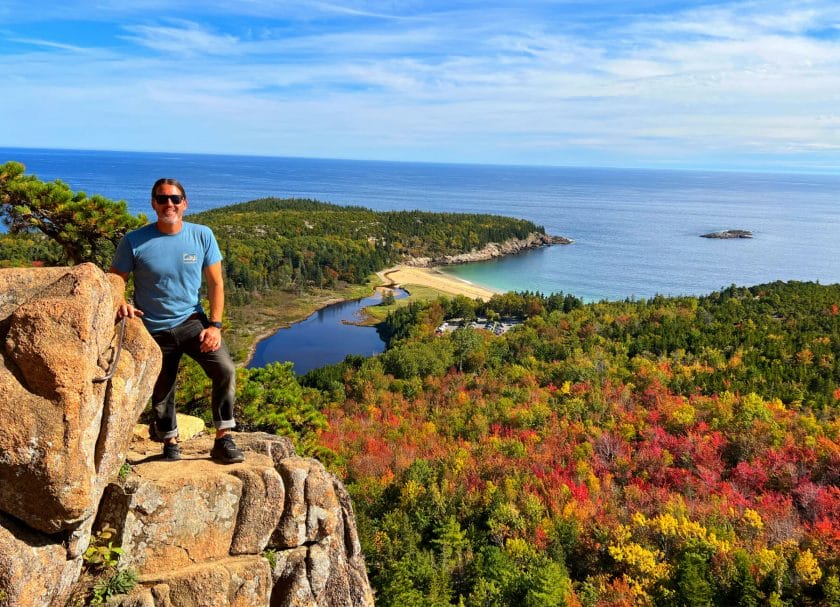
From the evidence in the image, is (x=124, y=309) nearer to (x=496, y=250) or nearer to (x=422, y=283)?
(x=422, y=283)

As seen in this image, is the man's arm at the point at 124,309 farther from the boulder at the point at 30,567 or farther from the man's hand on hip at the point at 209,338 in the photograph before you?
the boulder at the point at 30,567

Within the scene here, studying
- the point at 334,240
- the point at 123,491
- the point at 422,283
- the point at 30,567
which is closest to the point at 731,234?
the point at 422,283

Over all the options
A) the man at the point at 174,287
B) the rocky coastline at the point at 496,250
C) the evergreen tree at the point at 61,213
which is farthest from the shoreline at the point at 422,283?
the man at the point at 174,287

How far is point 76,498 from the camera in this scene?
5723 mm

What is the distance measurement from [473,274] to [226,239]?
49.1 m

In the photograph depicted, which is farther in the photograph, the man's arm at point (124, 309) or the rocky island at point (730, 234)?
the rocky island at point (730, 234)

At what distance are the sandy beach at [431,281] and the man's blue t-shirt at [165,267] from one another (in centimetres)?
8603

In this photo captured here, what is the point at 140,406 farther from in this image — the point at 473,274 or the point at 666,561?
the point at 473,274

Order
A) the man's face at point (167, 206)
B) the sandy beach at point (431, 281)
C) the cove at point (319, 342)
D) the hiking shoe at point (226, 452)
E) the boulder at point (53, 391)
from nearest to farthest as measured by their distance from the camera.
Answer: the boulder at point (53, 391) < the man's face at point (167, 206) < the hiking shoe at point (226, 452) < the cove at point (319, 342) < the sandy beach at point (431, 281)

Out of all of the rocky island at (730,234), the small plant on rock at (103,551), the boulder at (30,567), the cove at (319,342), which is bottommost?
the cove at (319,342)

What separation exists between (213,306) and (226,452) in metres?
2.28

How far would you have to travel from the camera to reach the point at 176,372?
7543mm

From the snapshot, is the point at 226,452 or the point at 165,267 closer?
the point at 165,267

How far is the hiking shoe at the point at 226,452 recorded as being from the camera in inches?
320
